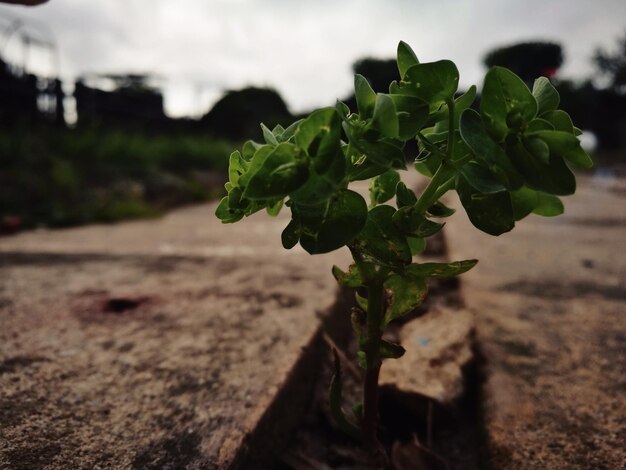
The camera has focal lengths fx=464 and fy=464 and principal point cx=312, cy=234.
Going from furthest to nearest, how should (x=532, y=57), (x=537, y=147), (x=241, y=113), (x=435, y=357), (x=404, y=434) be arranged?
(x=532, y=57) → (x=241, y=113) → (x=435, y=357) → (x=404, y=434) → (x=537, y=147)

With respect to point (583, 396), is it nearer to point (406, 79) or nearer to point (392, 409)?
point (392, 409)

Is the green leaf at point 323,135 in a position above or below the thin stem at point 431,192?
above

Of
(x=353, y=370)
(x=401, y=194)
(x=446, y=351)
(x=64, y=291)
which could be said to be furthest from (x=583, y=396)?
(x=64, y=291)

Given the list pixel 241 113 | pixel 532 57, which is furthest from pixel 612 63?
pixel 241 113

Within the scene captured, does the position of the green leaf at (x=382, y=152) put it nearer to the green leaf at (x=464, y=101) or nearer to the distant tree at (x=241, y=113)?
the green leaf at (x=464, y=101)

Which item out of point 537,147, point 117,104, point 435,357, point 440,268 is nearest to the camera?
point 537,147

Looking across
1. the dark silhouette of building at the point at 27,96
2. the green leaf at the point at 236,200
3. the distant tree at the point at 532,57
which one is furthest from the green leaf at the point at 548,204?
the distant tree at the point at 532,57

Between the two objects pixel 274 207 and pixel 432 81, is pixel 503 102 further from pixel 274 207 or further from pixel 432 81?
pixel 274 207
